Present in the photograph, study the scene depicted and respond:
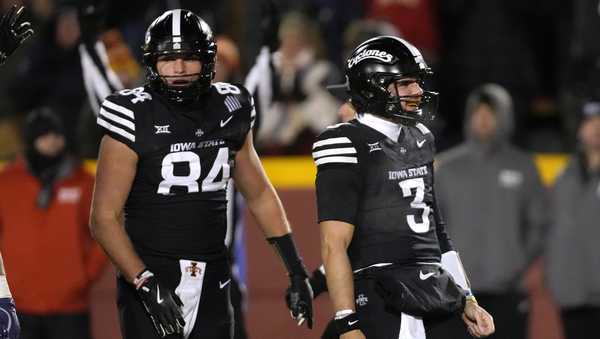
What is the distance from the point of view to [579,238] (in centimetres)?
823

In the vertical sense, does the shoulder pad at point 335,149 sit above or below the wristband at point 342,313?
above

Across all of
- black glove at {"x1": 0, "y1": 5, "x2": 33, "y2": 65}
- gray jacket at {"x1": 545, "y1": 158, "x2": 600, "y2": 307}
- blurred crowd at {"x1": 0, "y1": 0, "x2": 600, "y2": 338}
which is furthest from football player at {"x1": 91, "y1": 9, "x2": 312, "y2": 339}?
gray jacket at {"x1": 545, "y1": 158, "x2": 600, "y2": 307}

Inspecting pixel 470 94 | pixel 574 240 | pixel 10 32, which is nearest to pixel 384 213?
pixel 10 32

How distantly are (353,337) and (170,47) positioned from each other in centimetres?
133

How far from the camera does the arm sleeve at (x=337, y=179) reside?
512cm

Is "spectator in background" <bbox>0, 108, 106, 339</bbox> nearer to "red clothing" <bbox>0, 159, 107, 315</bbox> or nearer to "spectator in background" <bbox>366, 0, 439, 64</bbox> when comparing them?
"red clothing" <bbox>0, 159, 107, 315</bbox>

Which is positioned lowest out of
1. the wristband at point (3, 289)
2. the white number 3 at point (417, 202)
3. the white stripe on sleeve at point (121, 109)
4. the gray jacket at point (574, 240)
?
the gray jacket at point (574, 240)

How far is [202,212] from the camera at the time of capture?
547 centimetres

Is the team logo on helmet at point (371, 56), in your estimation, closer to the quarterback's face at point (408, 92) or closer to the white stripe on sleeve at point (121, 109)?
the quarterback's face at point (408, 92)

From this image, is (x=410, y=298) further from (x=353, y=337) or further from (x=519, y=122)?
(x=519, y=122)

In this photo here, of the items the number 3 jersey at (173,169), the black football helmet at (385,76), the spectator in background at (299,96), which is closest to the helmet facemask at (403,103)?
the black football helmet at (385,76)

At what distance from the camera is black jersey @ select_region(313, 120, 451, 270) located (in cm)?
514

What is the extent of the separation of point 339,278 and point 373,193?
34 cm

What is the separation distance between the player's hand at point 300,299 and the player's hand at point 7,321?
3.62ft
